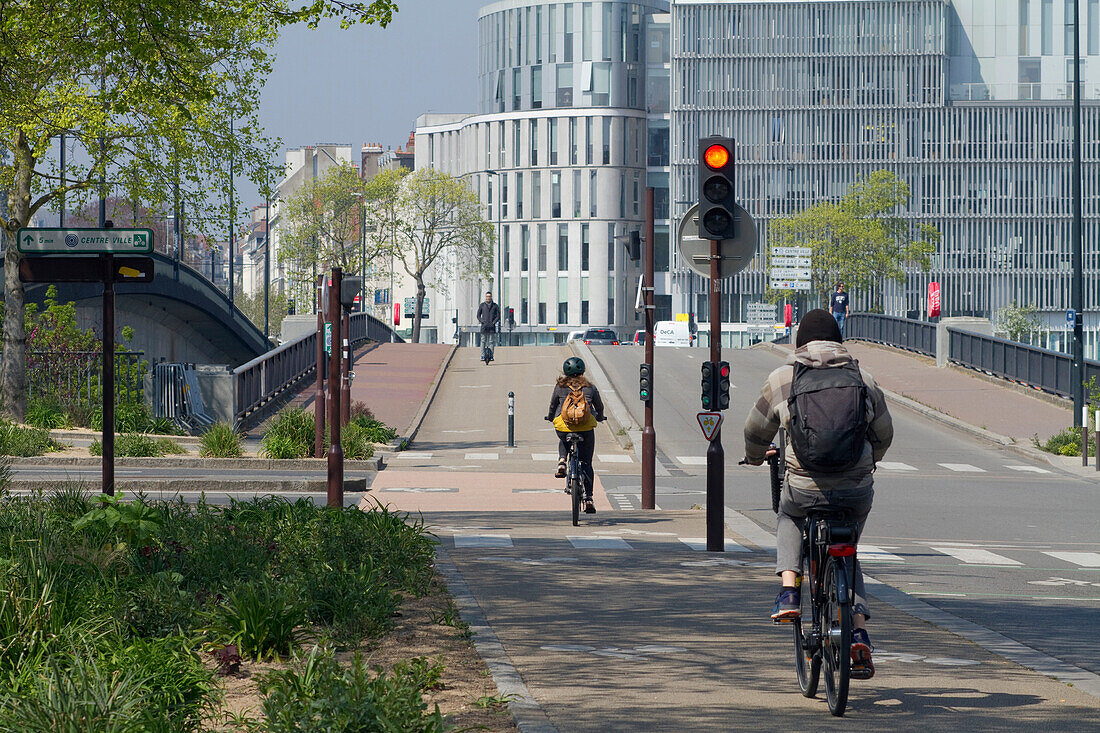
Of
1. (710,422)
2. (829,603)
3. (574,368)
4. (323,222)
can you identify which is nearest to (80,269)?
(710,422)

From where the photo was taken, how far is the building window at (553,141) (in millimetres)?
119706

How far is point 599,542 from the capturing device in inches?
507

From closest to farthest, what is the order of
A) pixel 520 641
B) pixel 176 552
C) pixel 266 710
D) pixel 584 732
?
pixel 266 710
pixel 584 732
pixel 520 641
pixel 176 552

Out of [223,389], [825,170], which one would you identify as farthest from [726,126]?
[223,389]

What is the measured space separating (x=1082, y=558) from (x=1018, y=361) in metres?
23.9

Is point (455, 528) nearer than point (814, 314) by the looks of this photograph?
No

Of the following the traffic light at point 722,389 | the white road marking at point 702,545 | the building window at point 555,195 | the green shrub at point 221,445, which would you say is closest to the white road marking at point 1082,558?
the white road marking at point 702,545

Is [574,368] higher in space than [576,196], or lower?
lower

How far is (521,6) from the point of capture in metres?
119

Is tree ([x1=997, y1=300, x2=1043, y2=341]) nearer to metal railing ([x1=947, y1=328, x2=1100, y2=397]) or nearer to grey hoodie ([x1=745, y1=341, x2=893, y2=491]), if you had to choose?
metal railing ([x1=947, y1=328, x2=1100, y2=397])

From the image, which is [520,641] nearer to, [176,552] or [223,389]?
[176,552]

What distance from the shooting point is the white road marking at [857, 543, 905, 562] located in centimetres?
1223

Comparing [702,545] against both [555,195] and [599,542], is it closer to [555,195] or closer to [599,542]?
[599,542]

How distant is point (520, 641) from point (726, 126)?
10647cm
